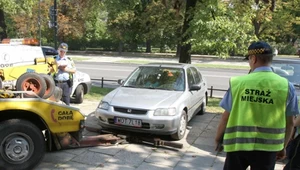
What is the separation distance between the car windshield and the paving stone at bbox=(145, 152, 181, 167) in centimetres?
184

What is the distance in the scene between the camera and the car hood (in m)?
5.80

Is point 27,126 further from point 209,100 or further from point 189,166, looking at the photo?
point 209,100

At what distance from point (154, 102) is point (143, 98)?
302 millimetres

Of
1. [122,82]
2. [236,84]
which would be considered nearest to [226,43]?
[122,82]

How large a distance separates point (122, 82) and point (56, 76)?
1492 millimetres

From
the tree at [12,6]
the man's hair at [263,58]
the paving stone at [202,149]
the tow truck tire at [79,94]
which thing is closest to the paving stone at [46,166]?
the paving stone at [202,149]

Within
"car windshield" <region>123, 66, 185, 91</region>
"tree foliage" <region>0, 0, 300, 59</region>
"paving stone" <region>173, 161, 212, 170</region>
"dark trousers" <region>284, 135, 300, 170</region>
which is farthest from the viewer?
"tree foliage" <region>0, 0, 300, 59</region>

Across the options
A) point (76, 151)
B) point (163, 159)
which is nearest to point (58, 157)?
point (76, 151)

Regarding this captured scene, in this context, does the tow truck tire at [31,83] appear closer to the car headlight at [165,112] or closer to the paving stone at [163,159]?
the car headlight at [165,112]

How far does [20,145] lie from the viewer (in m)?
4.13

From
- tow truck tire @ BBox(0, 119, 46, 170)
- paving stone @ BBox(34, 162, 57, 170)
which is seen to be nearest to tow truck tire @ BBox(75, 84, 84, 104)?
paving stone @ BBox(34, 162, 57, 170)

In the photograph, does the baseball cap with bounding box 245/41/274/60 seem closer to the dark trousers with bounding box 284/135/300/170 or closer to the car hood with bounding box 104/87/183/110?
the dark trousers with bounding box 284/135/300/170

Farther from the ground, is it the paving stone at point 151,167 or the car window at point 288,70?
the car window at point 288,70

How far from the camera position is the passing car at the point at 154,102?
5645 millimetres
